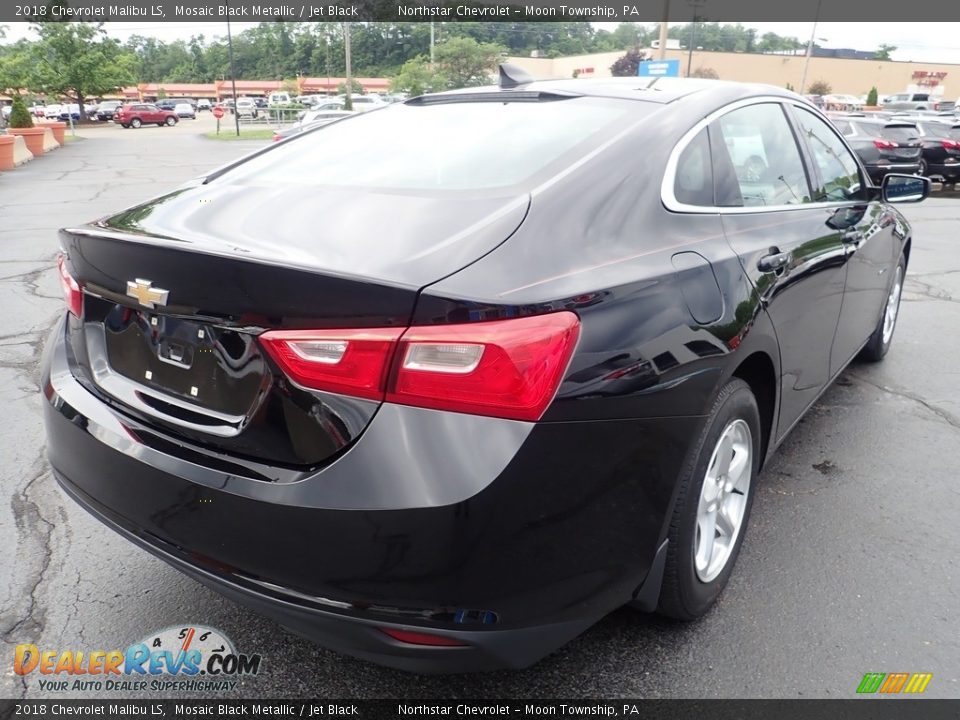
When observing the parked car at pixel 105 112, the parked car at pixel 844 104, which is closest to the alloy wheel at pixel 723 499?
the parked car at pixel 844 104

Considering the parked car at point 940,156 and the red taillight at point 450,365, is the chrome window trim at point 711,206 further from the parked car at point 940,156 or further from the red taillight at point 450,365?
the parked car at point 940,156

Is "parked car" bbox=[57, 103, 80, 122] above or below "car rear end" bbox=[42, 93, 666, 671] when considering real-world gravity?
below

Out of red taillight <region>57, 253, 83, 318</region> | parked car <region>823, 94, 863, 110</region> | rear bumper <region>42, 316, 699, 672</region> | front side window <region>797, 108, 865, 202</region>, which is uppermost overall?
front side window <region>797, 108, 865, 202</region>

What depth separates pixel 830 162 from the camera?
142 inches

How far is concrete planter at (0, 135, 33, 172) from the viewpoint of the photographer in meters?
20.1

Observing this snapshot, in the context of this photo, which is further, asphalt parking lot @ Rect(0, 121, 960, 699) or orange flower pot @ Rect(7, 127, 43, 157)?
orange flower pot @ Rect(7, 127, 43, 157)

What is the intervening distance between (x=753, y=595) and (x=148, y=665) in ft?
6.51

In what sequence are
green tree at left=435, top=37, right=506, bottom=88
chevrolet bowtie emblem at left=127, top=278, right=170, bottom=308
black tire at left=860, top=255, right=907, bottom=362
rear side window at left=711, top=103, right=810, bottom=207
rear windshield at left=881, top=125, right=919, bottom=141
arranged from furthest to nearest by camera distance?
green tree at left=435, top=37, right=506, bottom=88
rear windshield at left=881, top=125, right=919, bottom=141
black tire at left=860, top=255, right=907, bottom=362
rear side window at left=711, top=103, right=810, bottom=207
chevrolet bowtie emblem at left=127, top=278, right=170, bottom=308

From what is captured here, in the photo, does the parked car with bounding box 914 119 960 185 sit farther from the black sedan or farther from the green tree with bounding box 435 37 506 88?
the green tree with bounding box 435 37 506 88

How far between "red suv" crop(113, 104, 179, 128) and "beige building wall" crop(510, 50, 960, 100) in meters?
38.0

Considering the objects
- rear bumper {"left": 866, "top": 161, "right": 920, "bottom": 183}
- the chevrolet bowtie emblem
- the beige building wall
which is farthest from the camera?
the beige building wall

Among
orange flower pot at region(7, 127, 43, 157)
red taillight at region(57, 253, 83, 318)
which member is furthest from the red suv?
red taillight at region(57, 253, 83, 318)

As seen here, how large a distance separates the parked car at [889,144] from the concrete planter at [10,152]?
2062 centimetres

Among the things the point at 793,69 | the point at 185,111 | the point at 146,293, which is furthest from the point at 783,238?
the point at 793,69
